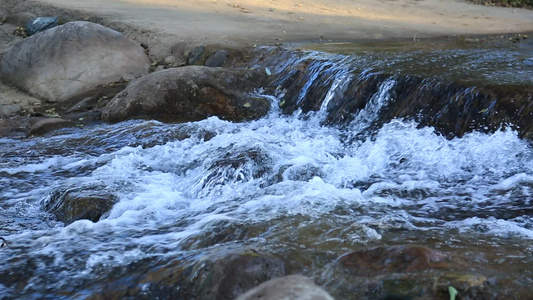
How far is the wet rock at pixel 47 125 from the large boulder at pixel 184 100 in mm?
459

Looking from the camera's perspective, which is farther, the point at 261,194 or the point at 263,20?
the point at 263,20

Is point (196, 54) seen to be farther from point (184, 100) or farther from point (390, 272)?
point (390, 272)

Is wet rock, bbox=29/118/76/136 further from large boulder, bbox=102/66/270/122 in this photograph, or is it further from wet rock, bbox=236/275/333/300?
wet rock, bbox=236/275/333/300

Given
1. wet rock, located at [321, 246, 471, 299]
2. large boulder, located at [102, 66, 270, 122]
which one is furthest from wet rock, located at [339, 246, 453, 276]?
large boulder, located at [102, 66, 270, 122]

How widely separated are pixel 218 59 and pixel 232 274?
5407 millimetres

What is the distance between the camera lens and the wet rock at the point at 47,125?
650 cm

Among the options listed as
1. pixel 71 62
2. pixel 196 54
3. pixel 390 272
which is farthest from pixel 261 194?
pixel 71 62

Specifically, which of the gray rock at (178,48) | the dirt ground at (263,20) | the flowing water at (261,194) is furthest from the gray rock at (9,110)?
the gray rock at (178,48)

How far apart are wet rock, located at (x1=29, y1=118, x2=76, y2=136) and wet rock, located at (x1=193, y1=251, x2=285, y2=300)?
405cm

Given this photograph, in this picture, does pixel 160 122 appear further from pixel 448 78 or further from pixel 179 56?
pixel 448 78

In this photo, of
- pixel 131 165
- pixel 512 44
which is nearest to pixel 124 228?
pixel 131 165

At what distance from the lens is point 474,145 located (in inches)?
206

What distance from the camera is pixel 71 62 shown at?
8.05m

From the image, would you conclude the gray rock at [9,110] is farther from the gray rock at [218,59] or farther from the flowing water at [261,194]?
the gray rock at [218,59]
